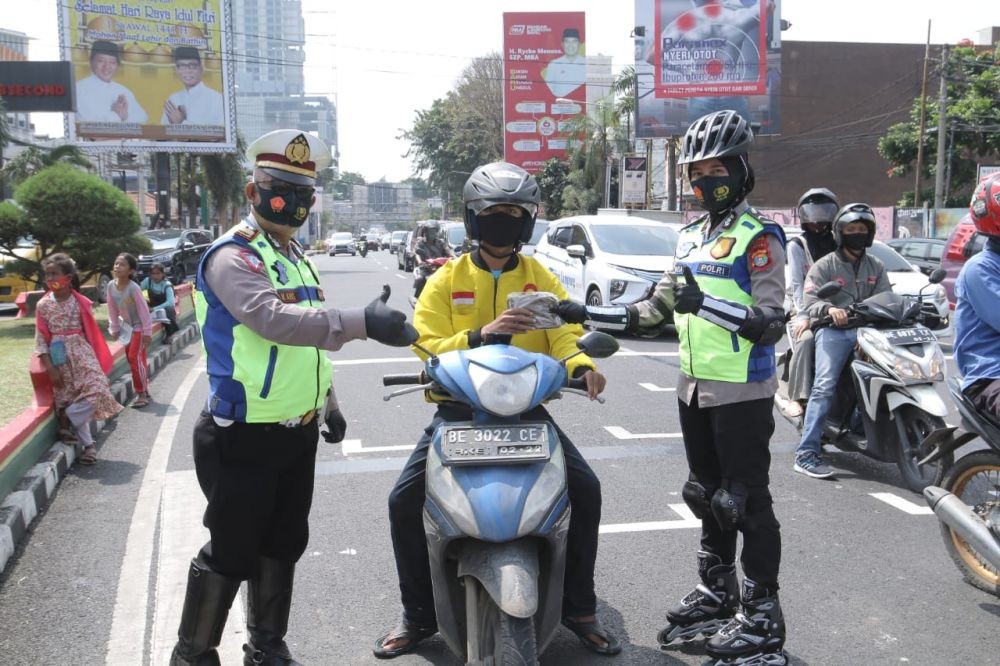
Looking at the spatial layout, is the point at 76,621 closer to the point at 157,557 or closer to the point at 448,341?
the point at 157,557

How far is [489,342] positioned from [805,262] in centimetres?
398

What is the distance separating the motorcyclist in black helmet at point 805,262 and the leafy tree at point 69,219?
42.6 ft

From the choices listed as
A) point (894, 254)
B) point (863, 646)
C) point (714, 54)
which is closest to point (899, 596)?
point (863, 646)

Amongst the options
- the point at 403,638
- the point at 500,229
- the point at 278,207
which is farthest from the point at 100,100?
the point at 403,638

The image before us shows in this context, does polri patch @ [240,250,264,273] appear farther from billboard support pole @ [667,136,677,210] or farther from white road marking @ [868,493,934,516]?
billboard support pole @ [667,136,677,210]

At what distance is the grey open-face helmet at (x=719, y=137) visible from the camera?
3605mm

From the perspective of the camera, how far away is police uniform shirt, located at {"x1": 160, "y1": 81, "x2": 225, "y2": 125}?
34469 millimetres

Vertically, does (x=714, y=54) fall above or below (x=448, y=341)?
above

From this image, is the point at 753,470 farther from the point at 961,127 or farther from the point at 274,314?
the point at 961,127

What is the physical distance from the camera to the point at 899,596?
169 inches

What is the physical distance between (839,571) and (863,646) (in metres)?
0.85

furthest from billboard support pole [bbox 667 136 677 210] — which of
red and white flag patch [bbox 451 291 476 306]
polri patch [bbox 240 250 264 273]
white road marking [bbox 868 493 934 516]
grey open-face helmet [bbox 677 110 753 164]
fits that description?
polri patch [bbox 240 250 264 273]

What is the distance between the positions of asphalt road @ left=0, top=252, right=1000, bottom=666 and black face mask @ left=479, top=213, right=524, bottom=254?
161 cm

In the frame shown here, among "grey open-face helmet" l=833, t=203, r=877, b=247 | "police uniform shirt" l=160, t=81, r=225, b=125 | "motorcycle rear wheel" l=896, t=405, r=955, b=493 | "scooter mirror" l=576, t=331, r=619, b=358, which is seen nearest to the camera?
"scooter mirror" l=576, t=331, r=619, b=358
